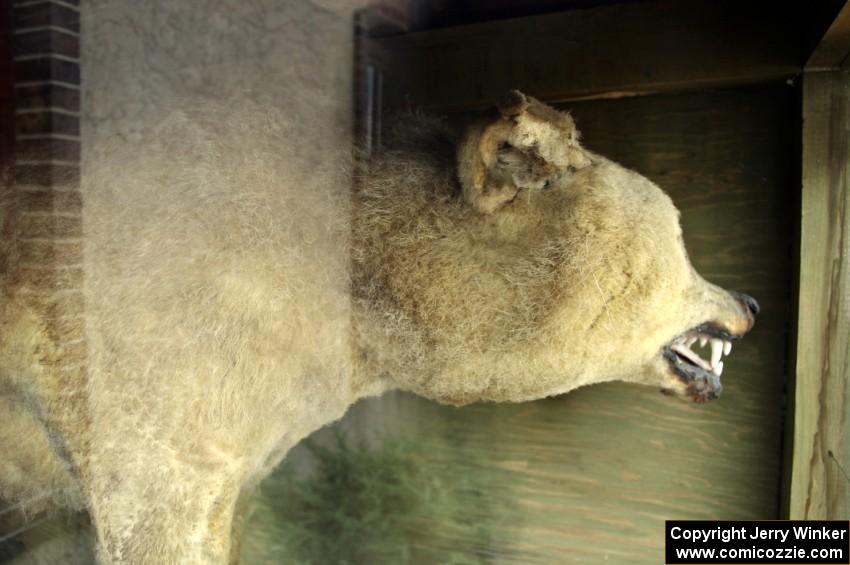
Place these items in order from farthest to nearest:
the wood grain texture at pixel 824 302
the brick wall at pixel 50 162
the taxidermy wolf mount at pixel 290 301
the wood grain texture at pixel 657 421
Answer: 1. the wood grain texture at pixel 657 421
2. the wood grain texture at pixel 824 302
3. the taxidermy wolf mount at pixel 290 301
4. the brick wall at pixel 50 162

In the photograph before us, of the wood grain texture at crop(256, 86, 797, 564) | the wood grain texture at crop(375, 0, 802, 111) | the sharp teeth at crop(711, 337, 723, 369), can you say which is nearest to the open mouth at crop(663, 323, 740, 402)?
the sharp teeth at crop(711, 337, 723, 369)

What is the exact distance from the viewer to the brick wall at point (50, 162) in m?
0.99

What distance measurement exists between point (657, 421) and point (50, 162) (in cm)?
138

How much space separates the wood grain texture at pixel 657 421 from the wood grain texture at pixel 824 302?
2.8 inches

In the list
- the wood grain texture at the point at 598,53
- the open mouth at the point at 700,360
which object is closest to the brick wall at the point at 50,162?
the wood grain texture at the point at 598,53

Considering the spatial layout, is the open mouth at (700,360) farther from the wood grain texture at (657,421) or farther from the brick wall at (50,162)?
the brick wall at (50,162)

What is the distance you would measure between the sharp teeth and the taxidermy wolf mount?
26 millimetres

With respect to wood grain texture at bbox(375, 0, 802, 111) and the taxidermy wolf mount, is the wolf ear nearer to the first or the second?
the taxidermy wolf mount

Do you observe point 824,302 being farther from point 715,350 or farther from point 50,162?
point 50,162

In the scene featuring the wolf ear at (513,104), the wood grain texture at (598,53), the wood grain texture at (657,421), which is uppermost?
the wood grain texture at (598,53)

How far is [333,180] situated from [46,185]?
0.51 meters

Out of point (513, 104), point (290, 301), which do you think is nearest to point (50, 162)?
point (290, 301)

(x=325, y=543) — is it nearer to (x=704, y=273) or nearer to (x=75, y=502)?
(x=75, y=502)

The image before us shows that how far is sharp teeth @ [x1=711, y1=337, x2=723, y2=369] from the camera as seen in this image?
143cm
